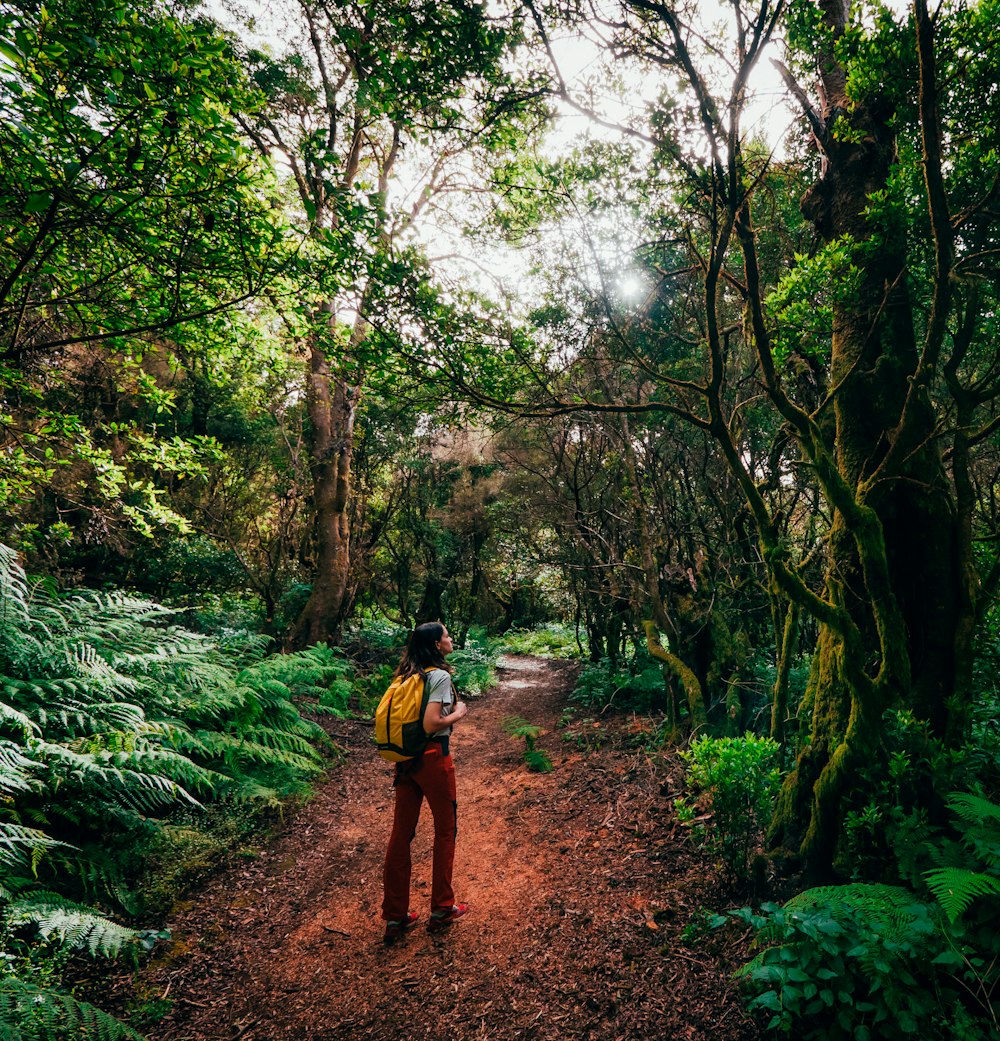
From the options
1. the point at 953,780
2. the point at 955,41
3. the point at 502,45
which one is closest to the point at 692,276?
the point at 955,41

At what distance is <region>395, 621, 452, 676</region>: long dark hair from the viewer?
3758mm

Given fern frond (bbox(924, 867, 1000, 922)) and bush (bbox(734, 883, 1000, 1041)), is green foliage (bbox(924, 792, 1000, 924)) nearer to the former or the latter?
fern frond (bbox(924, 867, 1000, 922))

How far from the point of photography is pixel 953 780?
2.97 meters

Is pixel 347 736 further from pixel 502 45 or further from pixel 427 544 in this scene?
pixel 502 45

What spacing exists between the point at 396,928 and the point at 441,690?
177 centimetres

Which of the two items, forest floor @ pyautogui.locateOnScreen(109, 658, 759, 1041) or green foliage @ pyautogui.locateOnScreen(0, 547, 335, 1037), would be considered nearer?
forest floor @ pyautogui.locateOnScreen(109, 658, 759, 1041)

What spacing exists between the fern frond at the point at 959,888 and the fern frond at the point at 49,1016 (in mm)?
3526

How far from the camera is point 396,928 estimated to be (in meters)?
3.55

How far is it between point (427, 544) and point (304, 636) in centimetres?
428

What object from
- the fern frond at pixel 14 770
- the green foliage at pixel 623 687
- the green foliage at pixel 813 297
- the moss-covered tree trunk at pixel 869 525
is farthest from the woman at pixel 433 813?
the green foliage at pixel 623 687

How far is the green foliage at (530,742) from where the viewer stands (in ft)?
21.3

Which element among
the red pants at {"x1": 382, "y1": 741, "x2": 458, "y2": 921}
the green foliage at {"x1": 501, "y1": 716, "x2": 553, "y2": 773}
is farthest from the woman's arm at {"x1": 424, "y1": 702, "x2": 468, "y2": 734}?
the green foliage at {"x1": 501, "y1": 716, "x2": 553, "y2": 773}

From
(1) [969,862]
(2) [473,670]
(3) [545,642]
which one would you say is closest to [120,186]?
(1) [969,862]

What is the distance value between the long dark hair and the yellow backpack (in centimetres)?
20
